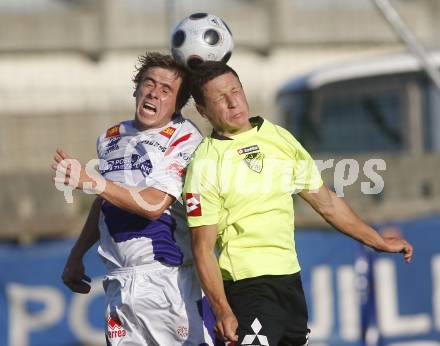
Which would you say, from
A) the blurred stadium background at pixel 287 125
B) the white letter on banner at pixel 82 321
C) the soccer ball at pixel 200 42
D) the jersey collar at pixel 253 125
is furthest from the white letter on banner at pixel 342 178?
the white letter on banner at pixel 82 321

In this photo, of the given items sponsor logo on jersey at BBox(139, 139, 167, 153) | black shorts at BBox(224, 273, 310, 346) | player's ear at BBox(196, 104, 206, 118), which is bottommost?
black shorts at BBox(224, 273, 310, 346)

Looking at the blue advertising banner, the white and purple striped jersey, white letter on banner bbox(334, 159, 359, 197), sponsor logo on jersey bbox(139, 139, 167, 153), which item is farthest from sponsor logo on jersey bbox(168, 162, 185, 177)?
the blue advertising banner

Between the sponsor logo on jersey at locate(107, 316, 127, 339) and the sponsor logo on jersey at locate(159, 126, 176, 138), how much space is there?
869 millimetres

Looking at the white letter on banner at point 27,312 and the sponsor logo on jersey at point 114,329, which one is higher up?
the sponsor logo on jersey at point 114,329

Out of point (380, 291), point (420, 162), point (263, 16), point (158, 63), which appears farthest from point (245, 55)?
point (158, 63)

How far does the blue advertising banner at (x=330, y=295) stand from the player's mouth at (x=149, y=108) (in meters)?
4.08

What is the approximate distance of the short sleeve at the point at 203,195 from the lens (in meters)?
5.49

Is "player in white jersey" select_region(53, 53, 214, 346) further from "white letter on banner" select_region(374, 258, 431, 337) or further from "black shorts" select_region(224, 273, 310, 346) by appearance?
"white letter on banner" select_region(374, 258, 431, 337)

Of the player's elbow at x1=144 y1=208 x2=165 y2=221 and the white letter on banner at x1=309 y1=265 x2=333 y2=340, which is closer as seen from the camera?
the player's elbow at x1=144 y1=208 x2=165 y2=221

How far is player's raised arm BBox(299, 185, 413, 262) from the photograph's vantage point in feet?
19.1

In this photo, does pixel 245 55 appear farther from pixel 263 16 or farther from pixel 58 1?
pixel 58 1

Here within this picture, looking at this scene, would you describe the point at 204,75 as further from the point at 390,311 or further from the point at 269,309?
the point at 390,311

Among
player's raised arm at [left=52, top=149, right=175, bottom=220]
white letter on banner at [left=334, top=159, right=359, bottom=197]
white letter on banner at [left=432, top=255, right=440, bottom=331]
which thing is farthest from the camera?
white letter on banner at [left=432, top=255, right=440, bottom=331]

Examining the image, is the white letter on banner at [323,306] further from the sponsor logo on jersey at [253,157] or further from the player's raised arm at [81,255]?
the sponsor logo on jersey at [253,157]
